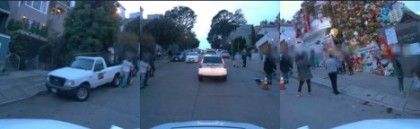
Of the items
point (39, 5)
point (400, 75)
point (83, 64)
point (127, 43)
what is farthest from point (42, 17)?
point (400, 75)

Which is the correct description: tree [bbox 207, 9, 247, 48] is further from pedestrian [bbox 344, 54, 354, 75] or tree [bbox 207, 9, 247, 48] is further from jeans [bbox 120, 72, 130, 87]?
pedestrian [bbox 344, 54, 354, 75]

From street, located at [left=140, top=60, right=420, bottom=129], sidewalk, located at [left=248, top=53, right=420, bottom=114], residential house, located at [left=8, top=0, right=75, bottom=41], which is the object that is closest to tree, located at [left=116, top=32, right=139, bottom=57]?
street, located at [left=140, top=60, right=420, bottom=129]

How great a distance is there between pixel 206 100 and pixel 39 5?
4.39 m

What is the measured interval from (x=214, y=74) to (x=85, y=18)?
217cm

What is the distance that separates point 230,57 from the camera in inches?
132

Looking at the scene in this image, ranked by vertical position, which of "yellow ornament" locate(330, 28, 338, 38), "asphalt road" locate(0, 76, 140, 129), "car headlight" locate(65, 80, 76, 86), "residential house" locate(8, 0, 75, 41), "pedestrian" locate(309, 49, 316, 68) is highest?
"residential house" locate(8, 0, 75, 41)

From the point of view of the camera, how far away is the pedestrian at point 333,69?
Result: 4.45 m

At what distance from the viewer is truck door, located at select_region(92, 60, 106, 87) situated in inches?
165

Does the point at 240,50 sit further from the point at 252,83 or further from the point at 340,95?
the point at 340,95

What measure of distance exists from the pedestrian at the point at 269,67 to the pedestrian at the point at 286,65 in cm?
11

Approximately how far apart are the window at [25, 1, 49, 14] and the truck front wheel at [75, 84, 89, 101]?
2278 millimetres

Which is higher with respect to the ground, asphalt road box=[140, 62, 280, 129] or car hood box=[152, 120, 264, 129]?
asphalt road box=[140, 62, 280, 129]

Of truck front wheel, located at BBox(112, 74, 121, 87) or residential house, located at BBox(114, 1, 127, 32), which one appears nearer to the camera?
truck front wheel, located at BBox(112, 74, 121, 87)

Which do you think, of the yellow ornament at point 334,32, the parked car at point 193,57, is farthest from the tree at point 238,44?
Answer: the yellow ornament at point 334,32
